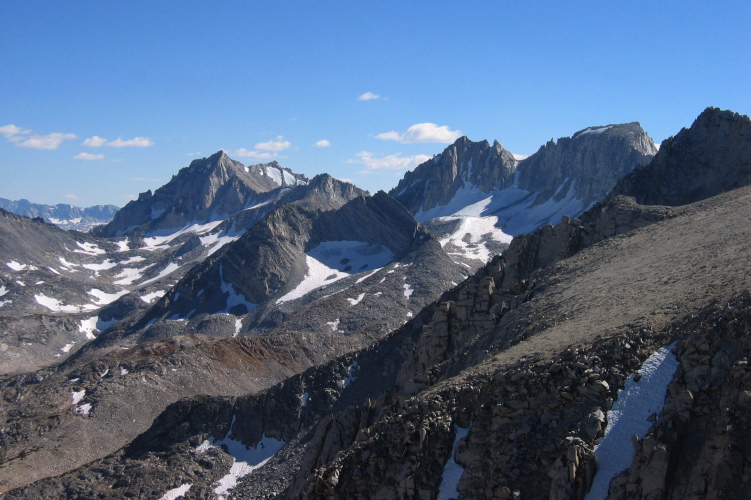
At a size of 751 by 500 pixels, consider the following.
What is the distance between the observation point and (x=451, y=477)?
63.5 ft

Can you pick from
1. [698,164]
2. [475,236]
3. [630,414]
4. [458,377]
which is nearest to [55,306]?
[475,236]

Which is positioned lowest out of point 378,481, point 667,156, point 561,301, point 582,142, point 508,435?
point 378,481

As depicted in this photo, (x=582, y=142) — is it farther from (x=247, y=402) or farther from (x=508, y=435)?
(x=508, y=435)

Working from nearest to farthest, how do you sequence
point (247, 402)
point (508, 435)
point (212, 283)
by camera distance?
point (508, 435) → point (247, 402) → point (212, 283)

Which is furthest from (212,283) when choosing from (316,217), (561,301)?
(561,301)

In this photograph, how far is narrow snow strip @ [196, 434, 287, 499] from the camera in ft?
159

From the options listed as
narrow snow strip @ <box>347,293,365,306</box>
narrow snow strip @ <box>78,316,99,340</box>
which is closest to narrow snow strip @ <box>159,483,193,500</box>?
narrow snow strip @ <box>347,293,365,306</box>

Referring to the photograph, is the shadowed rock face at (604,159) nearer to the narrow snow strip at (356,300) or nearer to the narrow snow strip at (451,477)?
the narrow snow strip at (356,300)

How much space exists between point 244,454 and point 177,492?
7.17 meters

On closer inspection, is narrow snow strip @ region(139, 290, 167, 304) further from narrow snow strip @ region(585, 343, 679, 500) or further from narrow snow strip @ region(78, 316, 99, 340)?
narrow snow strip @ region(585, 343, 679, 500)

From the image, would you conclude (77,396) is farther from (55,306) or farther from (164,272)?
(164,272)

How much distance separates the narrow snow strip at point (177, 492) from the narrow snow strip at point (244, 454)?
219 cm

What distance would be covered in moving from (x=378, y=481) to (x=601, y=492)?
7.09 meters

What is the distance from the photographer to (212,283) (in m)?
134
